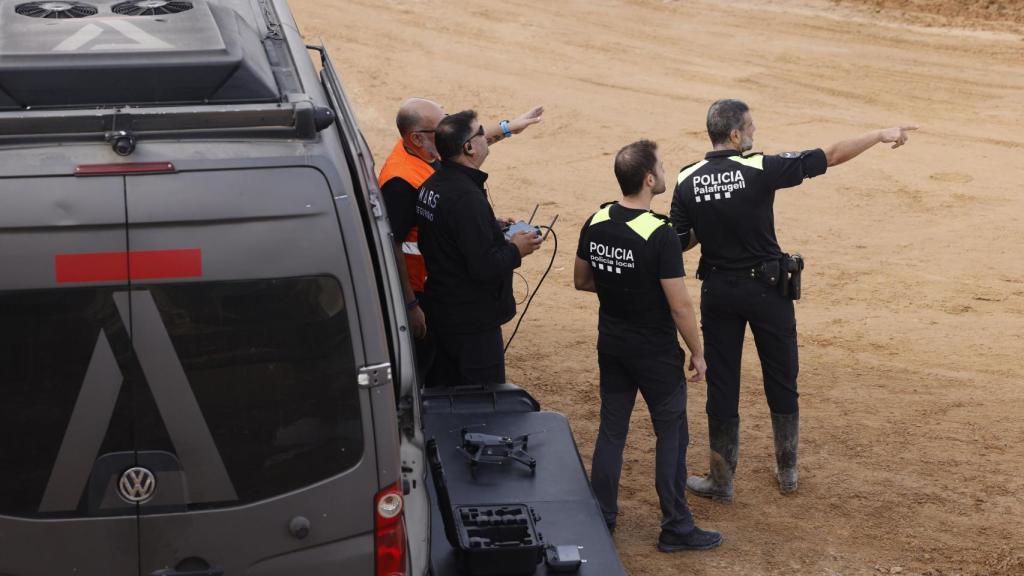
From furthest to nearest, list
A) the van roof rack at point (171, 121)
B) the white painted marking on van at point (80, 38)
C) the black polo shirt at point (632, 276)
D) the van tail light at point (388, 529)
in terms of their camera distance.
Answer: the black polo shirt at point (632, 276), the white painted marking on van at point (80, 38), the van tail light at point (388, 529), the van roof rack at point (171, 121)

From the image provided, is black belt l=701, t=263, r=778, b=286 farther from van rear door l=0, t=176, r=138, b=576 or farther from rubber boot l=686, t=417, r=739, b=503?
van rear door l=0, t=176, r=138, b=576

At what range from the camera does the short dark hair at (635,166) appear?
5770 mm

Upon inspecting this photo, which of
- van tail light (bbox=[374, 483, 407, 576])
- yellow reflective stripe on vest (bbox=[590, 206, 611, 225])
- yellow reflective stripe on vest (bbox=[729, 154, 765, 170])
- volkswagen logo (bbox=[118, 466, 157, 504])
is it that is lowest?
van tail light (bbox=[374, 483, 407, 576])

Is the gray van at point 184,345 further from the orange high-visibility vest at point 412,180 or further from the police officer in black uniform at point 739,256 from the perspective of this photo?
the police officer in black uniform at point 739,256

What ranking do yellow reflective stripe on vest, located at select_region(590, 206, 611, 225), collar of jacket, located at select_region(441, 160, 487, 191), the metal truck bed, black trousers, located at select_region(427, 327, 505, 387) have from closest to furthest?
the metal truck bed
yellow reflective stripe on vest, located at select_region(590, 206, 611, 225)
collar of jacket, located at select_region(441, 160, 487, 191)
black trousers, located at select_region(427, 327, 505, 387)

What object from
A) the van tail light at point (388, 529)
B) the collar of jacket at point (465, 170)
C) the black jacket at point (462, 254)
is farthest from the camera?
the collar of jacket at point (465, 170)

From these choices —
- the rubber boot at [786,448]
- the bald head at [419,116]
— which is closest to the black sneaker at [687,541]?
the rubber boot at [786,448]

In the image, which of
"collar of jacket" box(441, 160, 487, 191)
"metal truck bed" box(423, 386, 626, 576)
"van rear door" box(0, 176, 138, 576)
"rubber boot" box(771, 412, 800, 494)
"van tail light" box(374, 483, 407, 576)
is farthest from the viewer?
"rubber boot" box(771, 412, 800, 494)

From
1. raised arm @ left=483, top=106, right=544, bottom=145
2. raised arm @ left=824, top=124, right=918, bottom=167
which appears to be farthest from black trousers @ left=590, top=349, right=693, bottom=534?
raised arm @ left=483, top=106, right=544, bottom=145

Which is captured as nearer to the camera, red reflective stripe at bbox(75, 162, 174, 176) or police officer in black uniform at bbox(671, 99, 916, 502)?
red reflective stripe at bbox(75, 162, 174, 176)

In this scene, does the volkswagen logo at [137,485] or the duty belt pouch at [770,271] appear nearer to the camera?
the volkswagen logo at [137,485]

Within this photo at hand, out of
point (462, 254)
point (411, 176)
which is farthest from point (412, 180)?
point (462, 254)

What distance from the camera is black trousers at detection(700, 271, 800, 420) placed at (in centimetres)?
654

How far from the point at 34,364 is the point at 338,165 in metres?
1.06
